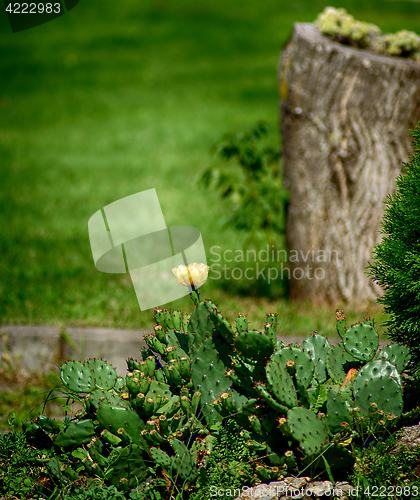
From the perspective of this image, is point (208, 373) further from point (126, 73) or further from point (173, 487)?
point (126, 73)

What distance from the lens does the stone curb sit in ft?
11.6

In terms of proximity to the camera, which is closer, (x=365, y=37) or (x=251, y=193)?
(x=365, y=37)

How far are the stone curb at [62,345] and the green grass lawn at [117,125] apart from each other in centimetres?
23

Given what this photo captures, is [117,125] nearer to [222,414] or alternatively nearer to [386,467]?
[222,414]

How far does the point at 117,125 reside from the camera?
409 inches

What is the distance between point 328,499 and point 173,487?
592 mm

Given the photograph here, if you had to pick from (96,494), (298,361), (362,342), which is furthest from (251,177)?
(96,494)

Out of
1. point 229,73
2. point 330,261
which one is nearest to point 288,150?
point 330,261

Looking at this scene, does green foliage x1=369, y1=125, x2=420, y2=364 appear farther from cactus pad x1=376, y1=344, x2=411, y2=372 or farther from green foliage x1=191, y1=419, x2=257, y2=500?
green foliage x1=191, y1=419, x2=257, y2=500

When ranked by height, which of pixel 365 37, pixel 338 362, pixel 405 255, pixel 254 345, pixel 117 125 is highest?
pixel 365 37

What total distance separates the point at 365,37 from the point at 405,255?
2.26m

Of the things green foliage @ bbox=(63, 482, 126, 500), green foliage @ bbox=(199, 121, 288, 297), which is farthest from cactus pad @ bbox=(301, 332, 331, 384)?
green foliage @ bbox=(199, 121, 288, 297)

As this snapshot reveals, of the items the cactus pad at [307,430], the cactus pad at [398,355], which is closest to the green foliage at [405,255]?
the cactus pad at [398,355]

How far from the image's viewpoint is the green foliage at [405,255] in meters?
2.15
